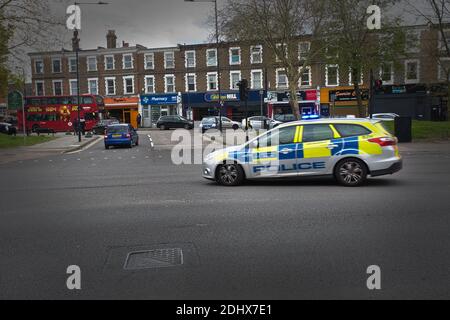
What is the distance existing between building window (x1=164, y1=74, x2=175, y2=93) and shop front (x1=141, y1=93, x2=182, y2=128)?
2.18ft

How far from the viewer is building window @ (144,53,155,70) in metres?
60.1

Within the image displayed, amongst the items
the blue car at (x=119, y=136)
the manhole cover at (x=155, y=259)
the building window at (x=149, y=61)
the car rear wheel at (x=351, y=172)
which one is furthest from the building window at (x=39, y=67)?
the manhole cover at (x=155, y=259)

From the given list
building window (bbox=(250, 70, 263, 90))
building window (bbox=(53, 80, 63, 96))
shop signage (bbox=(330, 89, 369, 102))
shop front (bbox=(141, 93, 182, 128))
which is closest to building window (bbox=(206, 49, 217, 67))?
building window (bbox=(250, 70, 263, 90))

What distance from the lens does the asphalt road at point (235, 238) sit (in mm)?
4727

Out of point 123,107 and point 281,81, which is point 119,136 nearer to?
point 281,81

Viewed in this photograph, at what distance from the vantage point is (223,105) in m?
57.9

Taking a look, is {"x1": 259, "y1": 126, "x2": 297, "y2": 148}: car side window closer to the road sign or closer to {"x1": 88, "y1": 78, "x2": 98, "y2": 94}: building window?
the road sign

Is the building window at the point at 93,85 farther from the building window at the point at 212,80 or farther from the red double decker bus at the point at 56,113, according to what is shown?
the building window at the point at 212,80

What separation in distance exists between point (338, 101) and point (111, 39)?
1205 inches

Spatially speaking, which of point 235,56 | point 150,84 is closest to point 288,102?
point 235,56

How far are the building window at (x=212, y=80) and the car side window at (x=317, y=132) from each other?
48.3 meters

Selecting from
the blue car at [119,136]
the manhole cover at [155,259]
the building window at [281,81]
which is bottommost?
the manhole cover at [155,259]

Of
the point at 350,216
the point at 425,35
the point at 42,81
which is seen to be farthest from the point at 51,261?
the point at 42,81

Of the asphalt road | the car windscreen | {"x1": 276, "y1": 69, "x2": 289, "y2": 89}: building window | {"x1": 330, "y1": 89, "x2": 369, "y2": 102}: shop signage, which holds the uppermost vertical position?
{"x1": 276, "y1": 69, "x2": 289, "y2": 89}: building window
